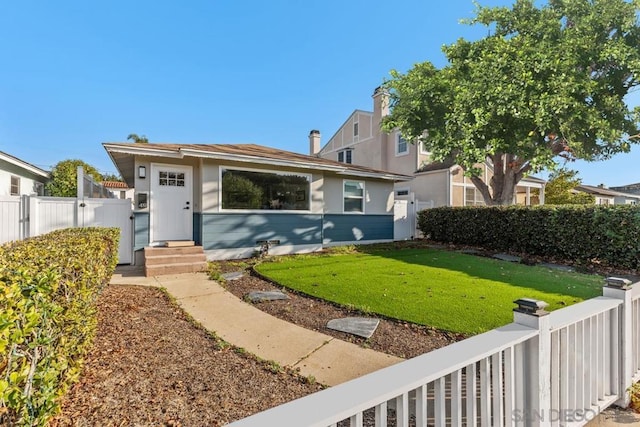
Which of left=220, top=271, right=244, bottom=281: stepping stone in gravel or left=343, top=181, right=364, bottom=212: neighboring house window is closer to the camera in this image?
left=220, top=271, right=244, bottom=281: stepping stone in gravel

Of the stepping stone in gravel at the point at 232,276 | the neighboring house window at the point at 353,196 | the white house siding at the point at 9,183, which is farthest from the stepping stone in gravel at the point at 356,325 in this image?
the white house siding at the point at 9,183

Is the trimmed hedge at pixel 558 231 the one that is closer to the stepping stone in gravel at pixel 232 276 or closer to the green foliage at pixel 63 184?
the stepping stone in gravel at pixel 232 276

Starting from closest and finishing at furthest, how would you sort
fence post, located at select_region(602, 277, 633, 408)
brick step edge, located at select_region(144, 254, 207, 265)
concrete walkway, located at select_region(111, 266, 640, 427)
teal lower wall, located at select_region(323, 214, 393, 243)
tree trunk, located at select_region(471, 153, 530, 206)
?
fence post, located at select_region(602, 277, 633, 408)
concrete walkway, located at select_region(111, 266, 640, 427)
brick step edge, located at select_region(144, 254, 207, 265)
teal lower wall, located at select_region(323, 214, 393, 243)
tree trunk, located at select_region(471, 153, 530, 206)

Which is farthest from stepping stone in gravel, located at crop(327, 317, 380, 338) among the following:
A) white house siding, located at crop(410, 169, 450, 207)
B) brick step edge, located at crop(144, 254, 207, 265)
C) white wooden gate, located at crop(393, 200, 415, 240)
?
white house siding, located at crop(410, 169, 450, 207)

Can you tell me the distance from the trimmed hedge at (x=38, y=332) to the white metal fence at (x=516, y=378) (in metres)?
1.21

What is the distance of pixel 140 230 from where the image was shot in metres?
8.20

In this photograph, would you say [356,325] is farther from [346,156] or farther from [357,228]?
[346,156]

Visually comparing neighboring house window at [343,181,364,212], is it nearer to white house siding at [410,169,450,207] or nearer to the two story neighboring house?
the two story neighboring house

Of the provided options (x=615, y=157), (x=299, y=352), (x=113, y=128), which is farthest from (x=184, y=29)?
(x=113, y=128)

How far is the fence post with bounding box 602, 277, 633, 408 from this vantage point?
2420 mm

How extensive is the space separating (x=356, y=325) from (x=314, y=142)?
22117 millimetres

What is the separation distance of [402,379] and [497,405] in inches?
30.9

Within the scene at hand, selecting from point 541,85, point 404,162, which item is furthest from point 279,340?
point 404,162

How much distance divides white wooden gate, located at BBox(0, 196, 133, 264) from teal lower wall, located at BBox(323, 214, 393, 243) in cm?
631
